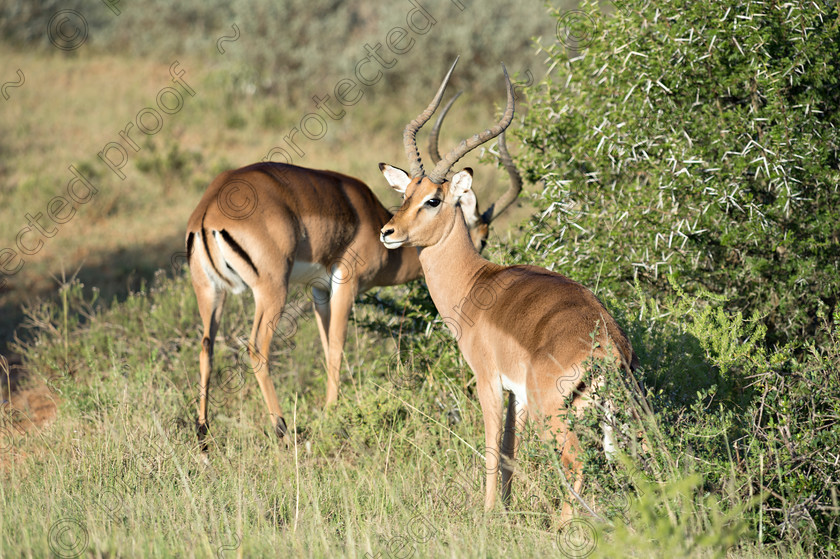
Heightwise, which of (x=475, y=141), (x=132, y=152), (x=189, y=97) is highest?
(x=189, y=97)

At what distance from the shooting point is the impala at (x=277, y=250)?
18.4 feet

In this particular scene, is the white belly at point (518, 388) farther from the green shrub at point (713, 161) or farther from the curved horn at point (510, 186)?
the curved horn at point (510, 186)

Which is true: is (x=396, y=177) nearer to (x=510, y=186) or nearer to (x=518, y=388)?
(x=510, y=186)

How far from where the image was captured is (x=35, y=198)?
1069 cm

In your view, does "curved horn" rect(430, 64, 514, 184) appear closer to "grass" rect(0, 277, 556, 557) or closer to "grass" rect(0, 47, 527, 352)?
"grass" rect(0, 277, 556, 557)

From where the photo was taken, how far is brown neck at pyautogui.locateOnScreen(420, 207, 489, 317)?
4645 millimetres

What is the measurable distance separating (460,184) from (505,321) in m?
1.12

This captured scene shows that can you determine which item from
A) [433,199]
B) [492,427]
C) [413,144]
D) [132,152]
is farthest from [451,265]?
[132,152]

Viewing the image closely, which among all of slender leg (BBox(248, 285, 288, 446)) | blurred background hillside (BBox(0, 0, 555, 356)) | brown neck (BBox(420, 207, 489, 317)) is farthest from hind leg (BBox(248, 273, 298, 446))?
blurred background hillside (BBox(0, 0, 555, 356))

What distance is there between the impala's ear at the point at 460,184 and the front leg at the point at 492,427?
3.95 ft

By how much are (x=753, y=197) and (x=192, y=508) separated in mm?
3959

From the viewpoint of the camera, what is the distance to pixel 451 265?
15.5 feet

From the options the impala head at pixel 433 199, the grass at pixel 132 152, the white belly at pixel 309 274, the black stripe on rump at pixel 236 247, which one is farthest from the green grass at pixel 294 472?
the grass at pixel 132 152

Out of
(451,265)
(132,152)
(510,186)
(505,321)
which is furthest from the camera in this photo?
(132,152)
